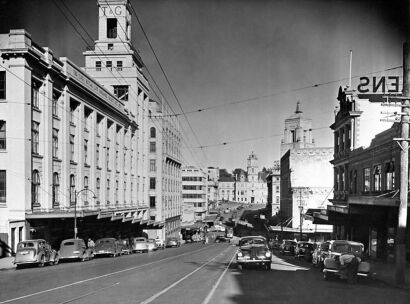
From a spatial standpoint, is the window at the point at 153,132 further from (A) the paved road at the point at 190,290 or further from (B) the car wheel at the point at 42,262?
(A) the paved road at the point at 190,290

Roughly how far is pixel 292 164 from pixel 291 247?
38825mm

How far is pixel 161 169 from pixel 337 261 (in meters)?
68.4

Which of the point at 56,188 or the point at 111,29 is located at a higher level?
the point at 111,29

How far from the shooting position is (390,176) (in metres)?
32.4

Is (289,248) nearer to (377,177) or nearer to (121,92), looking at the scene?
(377,177)

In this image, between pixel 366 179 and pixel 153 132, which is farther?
pixel 153 132

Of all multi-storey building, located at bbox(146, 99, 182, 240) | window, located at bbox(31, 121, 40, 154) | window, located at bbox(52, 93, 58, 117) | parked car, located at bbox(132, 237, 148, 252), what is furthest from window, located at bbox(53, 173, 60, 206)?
multi-storey building, located at bbox(146, 99, 182, 240)

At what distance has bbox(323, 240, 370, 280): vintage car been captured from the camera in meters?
18.2

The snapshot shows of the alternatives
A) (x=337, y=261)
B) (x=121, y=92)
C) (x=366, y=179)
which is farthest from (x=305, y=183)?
(x=337, y=261)

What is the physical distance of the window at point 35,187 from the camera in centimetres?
3844

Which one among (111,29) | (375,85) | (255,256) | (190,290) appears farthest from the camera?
(111,29)

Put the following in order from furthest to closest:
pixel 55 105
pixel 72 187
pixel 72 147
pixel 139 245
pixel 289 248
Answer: pixel 72 147
pixel 139 245
pixel 72 187
pixel 55 105
pixel 289 248

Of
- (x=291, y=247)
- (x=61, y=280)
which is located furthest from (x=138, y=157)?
(x=61, y=280)

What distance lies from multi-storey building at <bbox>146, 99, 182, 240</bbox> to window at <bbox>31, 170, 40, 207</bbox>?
42300mm
